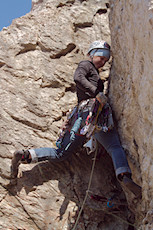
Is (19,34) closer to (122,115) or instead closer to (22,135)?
(22,135)

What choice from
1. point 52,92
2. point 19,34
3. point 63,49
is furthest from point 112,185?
point 19,34

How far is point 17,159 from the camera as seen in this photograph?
4.42 meters

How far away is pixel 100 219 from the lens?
4570 millimetres

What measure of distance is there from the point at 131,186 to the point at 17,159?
175cm

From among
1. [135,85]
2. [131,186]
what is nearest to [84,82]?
[135,85]

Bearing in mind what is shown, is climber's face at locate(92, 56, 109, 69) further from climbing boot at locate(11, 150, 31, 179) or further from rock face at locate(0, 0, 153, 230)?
climbing boot at locate(11, 150, 31, 179)

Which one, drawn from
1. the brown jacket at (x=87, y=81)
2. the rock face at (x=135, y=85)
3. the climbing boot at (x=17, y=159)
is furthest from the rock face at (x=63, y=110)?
the brown jacket at (x=87, y=81)

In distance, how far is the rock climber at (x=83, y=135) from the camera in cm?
424

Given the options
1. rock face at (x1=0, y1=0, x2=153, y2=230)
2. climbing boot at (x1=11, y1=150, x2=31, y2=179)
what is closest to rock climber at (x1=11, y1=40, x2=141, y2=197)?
climbing boot at (x1=11, y1=150, x2=31, y2=179)

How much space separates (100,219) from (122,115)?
164cm

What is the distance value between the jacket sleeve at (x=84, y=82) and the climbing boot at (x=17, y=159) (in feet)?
4.36

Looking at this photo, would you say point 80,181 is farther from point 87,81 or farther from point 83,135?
point 87,81

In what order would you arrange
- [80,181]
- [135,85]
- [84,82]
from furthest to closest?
1. [80,181]
2. [84,82]
3. [135,85]

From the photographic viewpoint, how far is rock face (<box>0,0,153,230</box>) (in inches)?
148
